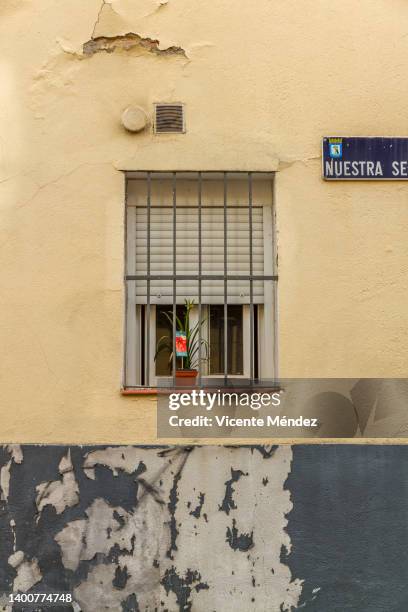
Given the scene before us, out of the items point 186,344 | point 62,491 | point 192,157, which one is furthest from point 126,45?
point 62,491

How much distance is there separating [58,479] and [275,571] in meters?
1.70

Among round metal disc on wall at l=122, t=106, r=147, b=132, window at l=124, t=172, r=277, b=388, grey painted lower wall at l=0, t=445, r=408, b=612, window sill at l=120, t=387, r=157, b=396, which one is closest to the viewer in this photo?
grey painted lower wall at l=0, t=445, r=408, b=612

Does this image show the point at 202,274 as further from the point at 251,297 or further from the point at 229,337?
the point at 229,337

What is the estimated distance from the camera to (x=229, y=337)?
596 centimetres

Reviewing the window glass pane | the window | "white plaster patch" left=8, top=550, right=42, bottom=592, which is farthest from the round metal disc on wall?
"white plaster patch" left=8, top=550, right=42, bottom=592

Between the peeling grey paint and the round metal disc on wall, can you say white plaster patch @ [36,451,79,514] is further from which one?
the round metal disc on wall

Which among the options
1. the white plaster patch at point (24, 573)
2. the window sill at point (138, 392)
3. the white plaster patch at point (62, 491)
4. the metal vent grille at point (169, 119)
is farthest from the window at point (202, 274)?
the white plaster patch at point (24, 573)

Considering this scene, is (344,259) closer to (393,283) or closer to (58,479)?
(393,283)

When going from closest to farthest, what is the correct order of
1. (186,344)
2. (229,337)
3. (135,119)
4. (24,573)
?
(24,573) → (135,119) → (186,344) → (229,337)

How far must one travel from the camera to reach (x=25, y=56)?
229 inches

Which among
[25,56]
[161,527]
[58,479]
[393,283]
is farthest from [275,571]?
[25,56]

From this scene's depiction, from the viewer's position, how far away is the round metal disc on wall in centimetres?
575

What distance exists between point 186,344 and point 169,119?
1724 millimetres

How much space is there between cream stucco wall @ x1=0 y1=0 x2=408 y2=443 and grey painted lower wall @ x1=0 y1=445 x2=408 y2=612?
1.78 ft
